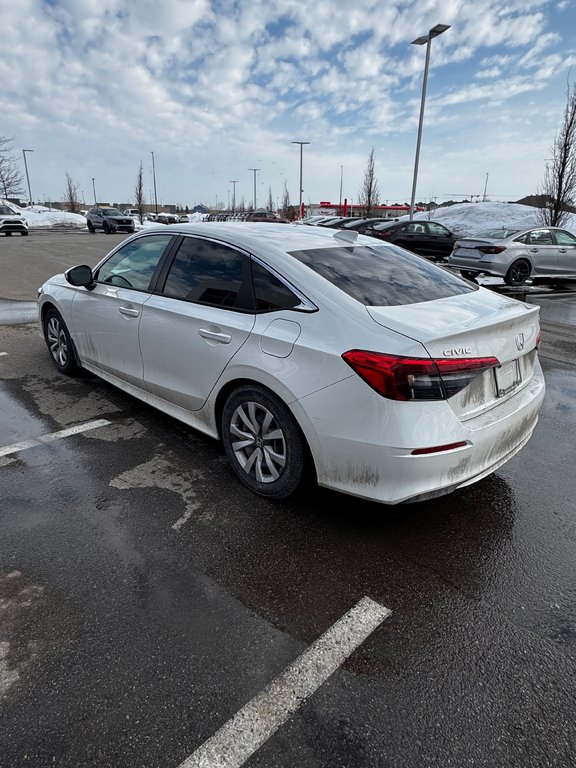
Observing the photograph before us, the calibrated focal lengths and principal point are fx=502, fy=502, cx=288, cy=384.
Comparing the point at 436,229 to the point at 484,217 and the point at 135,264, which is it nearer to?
the point at 135,264

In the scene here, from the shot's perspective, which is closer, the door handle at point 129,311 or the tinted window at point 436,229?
the door handle at point 129,311

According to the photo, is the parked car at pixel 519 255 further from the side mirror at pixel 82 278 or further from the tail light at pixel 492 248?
the side mirror at pixel 82 278

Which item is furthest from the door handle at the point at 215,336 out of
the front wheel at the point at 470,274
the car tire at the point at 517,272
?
the front wheel at the point at 470,274

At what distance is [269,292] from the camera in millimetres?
2980

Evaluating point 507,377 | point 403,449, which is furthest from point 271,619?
point 507,377

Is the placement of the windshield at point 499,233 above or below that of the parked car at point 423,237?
above

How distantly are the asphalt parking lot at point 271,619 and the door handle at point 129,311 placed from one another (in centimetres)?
103

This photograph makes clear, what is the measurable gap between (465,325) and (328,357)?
744mm

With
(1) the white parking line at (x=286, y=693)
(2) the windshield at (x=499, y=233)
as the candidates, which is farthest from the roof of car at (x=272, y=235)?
(2) the windshield at (x=499, y=233)

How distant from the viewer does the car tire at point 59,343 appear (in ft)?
16.5

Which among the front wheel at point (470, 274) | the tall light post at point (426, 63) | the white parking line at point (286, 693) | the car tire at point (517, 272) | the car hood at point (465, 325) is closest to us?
the white parking line at point (286, 693)

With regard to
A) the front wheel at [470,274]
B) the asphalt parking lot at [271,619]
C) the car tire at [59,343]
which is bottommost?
the asphalt parking lot at [271,619]

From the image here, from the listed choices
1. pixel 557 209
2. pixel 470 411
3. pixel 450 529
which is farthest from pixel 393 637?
pixel 557 209

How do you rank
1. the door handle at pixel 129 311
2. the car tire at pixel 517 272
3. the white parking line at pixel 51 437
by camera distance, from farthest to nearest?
the car tire at pixel 517 272
the door handle at pixel 129 311
the white parking line at pixel 51 437
